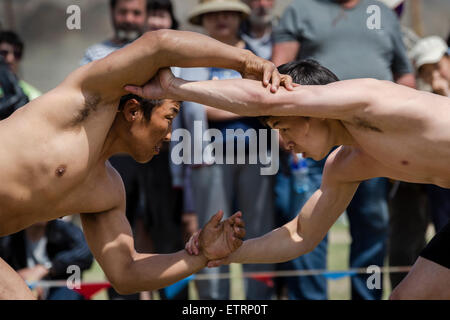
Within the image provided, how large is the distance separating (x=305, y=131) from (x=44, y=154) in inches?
48.9

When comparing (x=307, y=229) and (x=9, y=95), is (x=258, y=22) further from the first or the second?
(x=307, y=229)

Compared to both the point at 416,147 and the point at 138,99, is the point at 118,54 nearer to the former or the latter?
the point at 138,99

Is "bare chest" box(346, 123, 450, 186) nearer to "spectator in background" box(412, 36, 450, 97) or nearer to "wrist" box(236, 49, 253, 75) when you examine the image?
"wrist" box(236, 49, 253, 75)

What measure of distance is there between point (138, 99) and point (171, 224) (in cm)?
204

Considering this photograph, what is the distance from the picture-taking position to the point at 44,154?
325cm

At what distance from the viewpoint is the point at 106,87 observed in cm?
321

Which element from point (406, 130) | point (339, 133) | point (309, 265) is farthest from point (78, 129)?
point (309, 265)

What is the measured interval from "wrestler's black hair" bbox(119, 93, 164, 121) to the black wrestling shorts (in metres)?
1.53

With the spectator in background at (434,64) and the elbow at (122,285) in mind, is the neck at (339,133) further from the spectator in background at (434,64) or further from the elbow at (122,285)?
the spectator in background at (434,64)

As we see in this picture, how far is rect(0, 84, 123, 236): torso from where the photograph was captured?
323 cm

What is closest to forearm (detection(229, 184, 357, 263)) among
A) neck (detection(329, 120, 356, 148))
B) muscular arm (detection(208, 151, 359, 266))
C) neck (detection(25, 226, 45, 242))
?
muscular arm (detection(208, 151, 359, 266))

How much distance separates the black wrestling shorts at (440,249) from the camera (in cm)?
341

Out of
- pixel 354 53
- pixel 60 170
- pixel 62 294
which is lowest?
pixel 62 294

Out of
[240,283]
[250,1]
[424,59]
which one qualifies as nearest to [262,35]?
[250,1]
